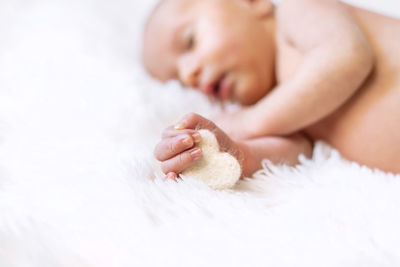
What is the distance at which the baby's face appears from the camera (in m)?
1.04

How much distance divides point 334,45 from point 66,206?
535 millimetres

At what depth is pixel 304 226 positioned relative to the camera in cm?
57

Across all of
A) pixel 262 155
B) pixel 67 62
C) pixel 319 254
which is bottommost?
pixel 319 254

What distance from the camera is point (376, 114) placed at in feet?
2.80

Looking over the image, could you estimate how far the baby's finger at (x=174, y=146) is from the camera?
627mm

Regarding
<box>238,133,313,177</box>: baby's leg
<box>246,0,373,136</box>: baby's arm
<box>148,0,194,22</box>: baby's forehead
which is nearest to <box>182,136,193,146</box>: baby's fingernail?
<box>238,133,313,177</box>: baby's leg

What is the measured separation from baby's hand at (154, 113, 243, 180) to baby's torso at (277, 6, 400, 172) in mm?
312

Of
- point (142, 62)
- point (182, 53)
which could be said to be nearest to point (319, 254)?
point (182, 53)

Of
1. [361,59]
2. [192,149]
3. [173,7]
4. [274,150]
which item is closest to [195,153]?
[192,149]

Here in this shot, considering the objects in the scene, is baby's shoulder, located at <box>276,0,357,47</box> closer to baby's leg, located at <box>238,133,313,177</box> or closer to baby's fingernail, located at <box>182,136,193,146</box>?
baby's leg, located at <box>238,133,313,177</box>

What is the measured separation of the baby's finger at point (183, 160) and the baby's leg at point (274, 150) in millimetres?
124

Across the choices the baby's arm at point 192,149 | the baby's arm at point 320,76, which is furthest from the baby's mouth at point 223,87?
the baby's arm at point 192,149

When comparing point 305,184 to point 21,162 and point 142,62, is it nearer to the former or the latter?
point 21,162

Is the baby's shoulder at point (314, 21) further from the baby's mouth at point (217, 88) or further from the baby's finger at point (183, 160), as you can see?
the baby's finger at point (183, 160)
